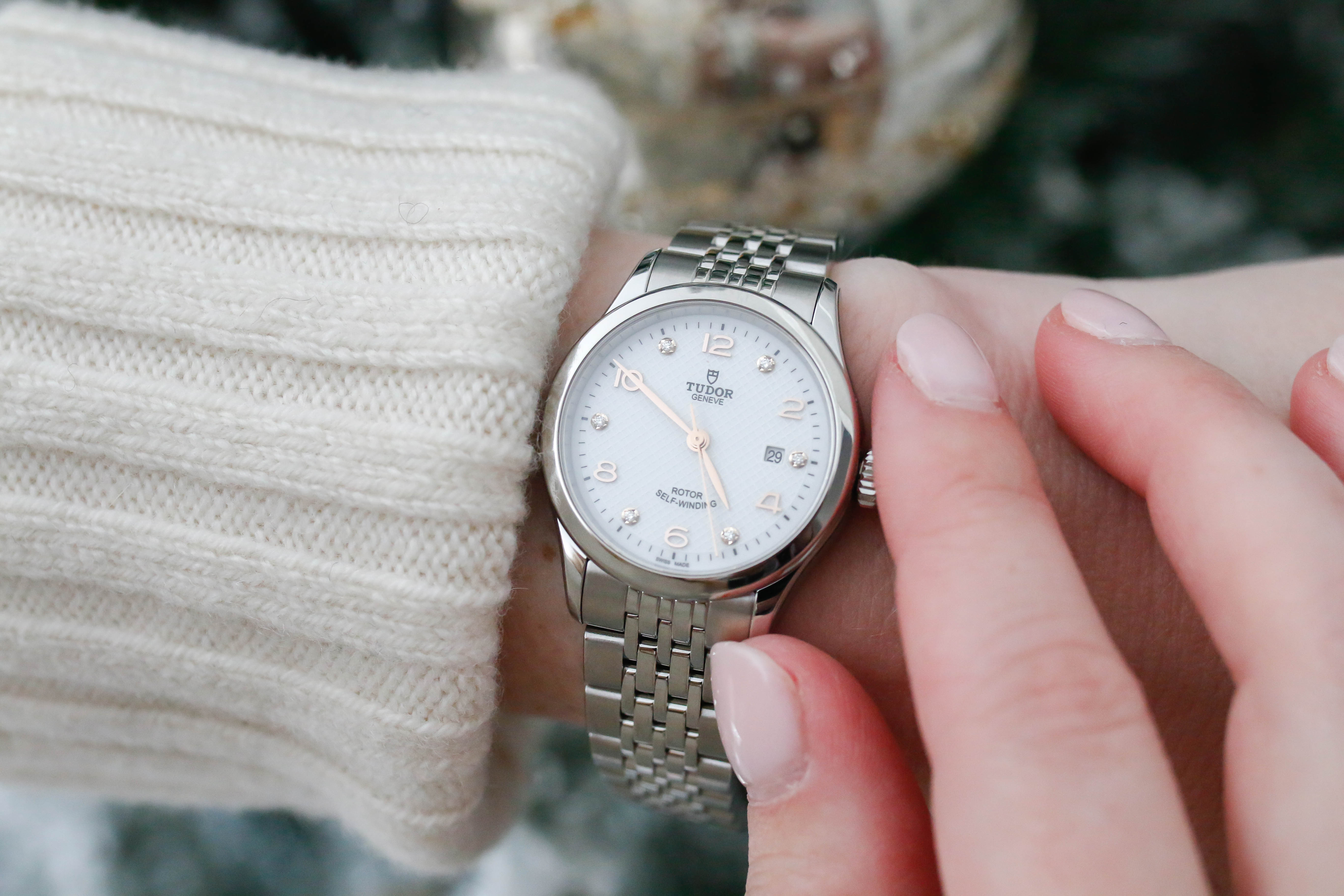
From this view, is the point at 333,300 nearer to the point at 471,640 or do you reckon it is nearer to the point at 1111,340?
the point at 471,640

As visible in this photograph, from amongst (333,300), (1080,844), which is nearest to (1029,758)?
(1080,844)

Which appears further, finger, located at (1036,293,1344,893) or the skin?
the skin

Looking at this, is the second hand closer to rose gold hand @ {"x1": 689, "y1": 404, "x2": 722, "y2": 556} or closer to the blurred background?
rose gold hand @ {"x1": 689, "y1": 404, "x2": 722, "y2": 556}

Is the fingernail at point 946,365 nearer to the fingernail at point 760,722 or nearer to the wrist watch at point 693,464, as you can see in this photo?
the wrist watch at point 693,464

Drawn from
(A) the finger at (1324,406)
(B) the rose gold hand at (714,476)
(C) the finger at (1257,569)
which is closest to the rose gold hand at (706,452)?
(B) the rose gold hand at (714,476)

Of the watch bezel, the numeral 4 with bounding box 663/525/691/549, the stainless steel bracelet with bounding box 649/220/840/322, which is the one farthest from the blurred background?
the numeral 4 with bounding box 663/525/691/549

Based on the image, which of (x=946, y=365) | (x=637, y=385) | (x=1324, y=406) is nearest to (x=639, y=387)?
(x=637, y=385)
